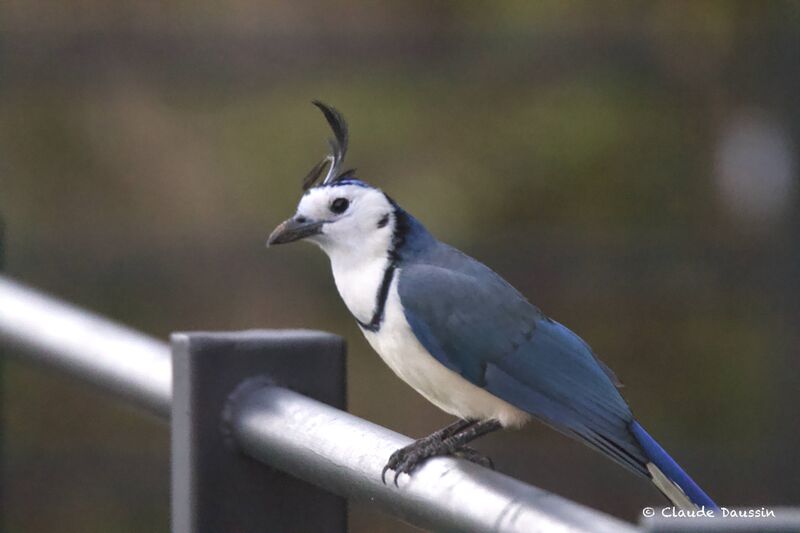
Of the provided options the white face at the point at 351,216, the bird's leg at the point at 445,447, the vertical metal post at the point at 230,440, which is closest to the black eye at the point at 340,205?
the white face at the point at 351,216

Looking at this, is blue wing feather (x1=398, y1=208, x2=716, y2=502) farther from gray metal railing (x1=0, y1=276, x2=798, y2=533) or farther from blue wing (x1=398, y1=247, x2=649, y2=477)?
gray metal railing (x1=0, y1=276, x2=798, y2=533)

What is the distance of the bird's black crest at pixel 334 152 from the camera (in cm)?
123

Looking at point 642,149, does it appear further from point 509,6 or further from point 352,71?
point 352,71

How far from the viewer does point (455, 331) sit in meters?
1.26

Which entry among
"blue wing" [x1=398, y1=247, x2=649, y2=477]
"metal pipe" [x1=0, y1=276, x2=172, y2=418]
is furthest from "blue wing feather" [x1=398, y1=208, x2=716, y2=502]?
"metal pipe" [x1=0, y1=276, x2=172, y2=418]

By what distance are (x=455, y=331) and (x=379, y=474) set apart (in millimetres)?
462

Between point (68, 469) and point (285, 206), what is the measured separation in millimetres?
570

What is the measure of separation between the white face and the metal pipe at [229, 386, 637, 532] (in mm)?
387

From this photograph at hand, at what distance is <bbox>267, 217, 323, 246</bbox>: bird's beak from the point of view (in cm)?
130

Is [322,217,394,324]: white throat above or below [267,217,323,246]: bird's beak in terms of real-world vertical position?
below

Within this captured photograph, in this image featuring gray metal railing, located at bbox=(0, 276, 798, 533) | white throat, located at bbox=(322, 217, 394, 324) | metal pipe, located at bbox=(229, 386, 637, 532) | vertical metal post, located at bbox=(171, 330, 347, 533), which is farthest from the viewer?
white throat, located at bbox=(322, 217, 394, 324)

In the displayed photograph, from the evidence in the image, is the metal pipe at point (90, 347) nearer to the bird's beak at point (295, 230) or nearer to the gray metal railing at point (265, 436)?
the gray metal railing at point (265, 436)

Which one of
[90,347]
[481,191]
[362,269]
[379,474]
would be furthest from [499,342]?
[481,191]

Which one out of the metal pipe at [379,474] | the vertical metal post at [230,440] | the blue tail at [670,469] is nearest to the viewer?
the metal pipe at [379,474]
